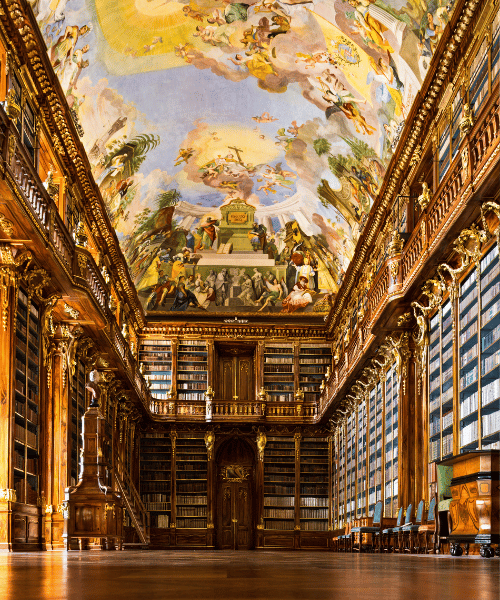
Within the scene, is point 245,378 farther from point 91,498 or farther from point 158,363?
point 91,498

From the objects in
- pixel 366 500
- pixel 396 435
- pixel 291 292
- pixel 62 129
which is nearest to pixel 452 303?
pixel 396 435

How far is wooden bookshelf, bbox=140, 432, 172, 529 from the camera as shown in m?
25.7

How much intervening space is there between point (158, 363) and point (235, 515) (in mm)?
5436

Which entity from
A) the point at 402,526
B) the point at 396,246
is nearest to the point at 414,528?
the point at 402,526

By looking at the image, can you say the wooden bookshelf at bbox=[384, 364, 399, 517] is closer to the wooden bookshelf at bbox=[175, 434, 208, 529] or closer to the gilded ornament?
the gilded ornament

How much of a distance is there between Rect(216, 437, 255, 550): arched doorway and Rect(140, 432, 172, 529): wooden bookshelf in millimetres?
1695

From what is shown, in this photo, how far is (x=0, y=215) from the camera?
34.5 feet

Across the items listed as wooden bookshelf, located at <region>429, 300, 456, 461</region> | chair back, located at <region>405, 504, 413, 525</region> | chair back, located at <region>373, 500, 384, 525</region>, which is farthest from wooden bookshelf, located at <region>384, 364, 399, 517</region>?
wooden bookshelf, located at <region>429, 300, 456, 461</region>

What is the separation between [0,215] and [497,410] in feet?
21.6

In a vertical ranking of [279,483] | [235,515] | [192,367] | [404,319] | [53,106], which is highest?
[53,106]

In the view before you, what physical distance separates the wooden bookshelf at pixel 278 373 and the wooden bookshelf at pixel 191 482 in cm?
277

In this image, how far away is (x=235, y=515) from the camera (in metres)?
26.4

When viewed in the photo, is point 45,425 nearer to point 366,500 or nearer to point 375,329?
point 375,329

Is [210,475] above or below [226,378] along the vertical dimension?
below
